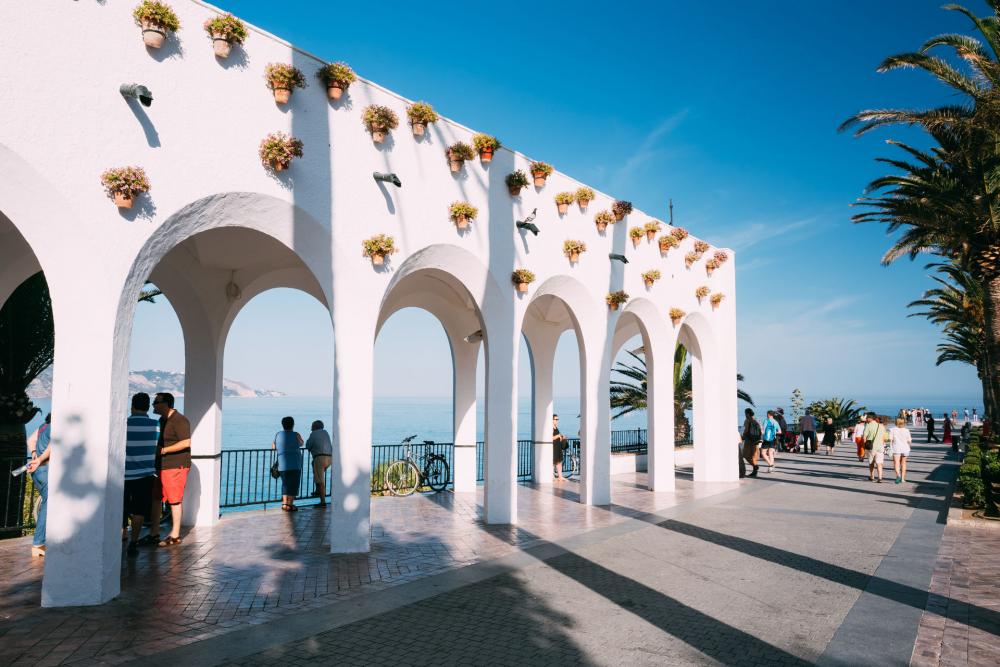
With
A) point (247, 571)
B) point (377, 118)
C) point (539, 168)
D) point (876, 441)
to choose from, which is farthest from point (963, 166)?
point (247, 571)

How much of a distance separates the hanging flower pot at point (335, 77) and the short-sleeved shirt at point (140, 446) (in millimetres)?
4688

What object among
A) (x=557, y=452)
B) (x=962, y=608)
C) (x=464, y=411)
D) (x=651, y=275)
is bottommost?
(x=962, y=608)

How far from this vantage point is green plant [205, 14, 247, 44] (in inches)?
293

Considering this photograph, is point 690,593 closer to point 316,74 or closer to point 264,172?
point 264,172

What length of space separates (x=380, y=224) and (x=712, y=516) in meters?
7.66

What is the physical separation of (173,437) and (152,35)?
4783 mm

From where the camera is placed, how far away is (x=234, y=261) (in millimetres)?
10156

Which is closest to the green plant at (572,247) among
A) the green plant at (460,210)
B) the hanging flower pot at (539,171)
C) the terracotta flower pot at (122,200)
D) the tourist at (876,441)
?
the hanging flower pot at (539,171)

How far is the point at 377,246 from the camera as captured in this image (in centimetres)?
891

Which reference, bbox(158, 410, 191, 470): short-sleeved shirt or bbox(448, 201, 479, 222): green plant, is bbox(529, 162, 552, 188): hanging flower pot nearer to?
bbox(448, 201, 479, 222): green plant

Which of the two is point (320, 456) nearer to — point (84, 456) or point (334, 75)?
point (84, 456)

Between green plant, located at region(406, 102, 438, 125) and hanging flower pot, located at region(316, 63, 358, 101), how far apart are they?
1.19 meters

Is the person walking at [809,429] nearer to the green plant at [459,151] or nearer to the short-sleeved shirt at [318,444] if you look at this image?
the short-sleeved shirt at [318,444]

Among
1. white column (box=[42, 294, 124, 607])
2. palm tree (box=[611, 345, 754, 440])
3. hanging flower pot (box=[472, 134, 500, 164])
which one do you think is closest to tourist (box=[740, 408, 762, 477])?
palm tree (box=[611, 345, 754, 440])
